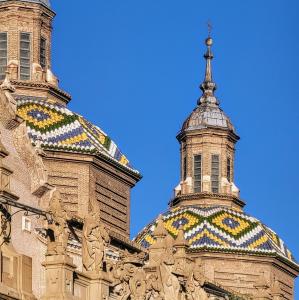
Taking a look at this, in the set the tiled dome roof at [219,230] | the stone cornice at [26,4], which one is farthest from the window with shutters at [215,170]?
the stone cornice at [26,4]

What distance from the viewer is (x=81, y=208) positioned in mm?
70500

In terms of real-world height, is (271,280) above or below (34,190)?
above

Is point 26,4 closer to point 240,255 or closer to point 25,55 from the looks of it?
point 25,55

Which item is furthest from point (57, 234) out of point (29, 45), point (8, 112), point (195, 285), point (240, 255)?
point (240, 255)

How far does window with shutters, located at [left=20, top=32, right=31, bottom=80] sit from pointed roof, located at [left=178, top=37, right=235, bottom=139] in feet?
60.8

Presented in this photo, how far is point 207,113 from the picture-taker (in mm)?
89938

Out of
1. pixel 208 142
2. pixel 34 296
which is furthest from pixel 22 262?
pixel 208 142

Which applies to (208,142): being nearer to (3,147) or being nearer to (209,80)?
(209,80)

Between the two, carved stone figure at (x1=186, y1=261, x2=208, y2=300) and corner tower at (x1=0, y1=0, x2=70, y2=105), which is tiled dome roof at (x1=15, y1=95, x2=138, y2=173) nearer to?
corner tower at (x1=0, y1=0, x2=70, y2=105)

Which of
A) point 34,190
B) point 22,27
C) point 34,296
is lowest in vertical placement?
point 34,296

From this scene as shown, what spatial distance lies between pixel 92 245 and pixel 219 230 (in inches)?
1119

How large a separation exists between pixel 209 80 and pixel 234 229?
34.8 ft

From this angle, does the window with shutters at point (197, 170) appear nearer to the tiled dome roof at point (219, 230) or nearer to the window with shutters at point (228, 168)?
the window with shutters at point (228, 168)

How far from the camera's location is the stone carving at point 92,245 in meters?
55.1
